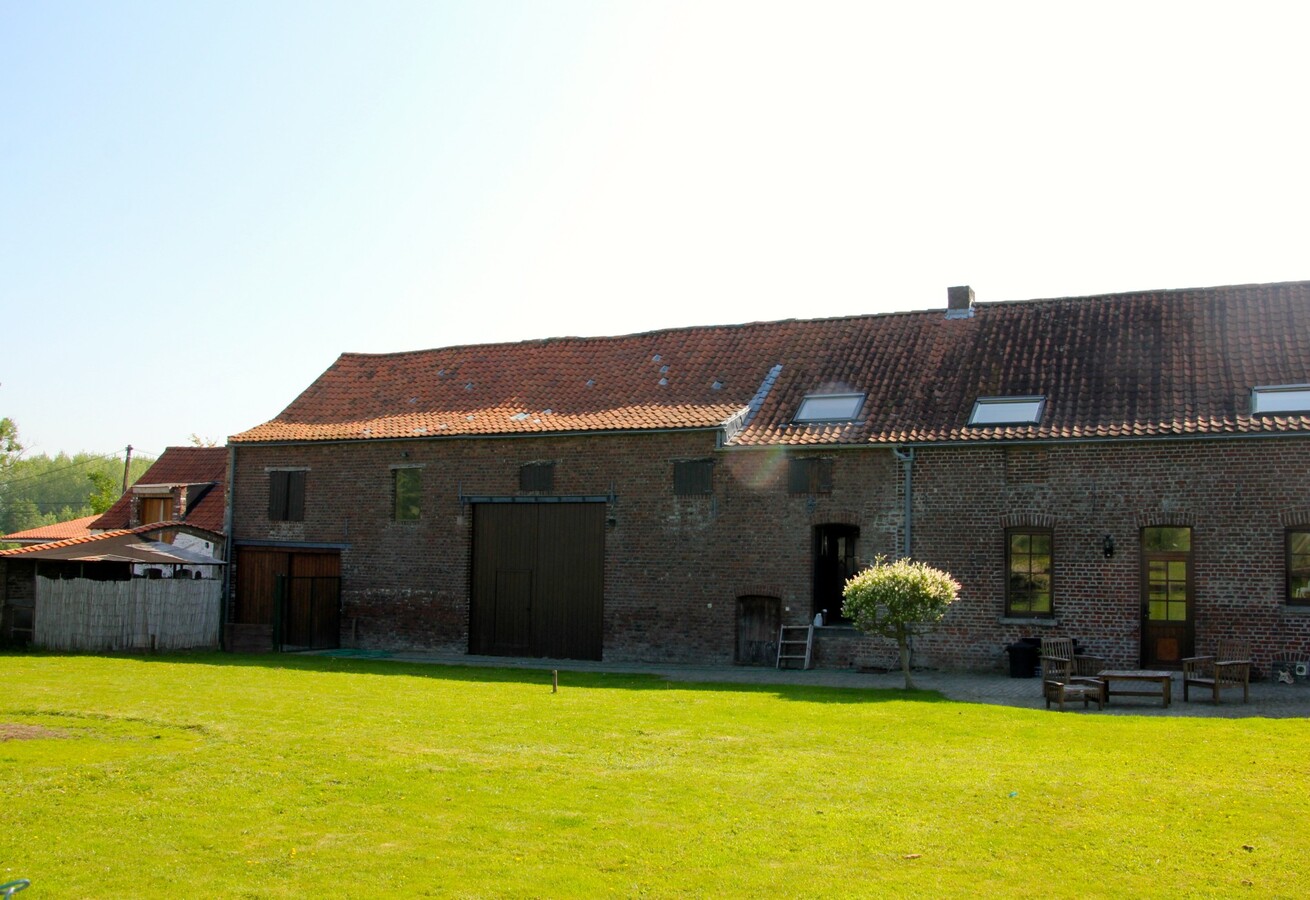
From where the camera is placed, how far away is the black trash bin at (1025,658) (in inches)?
795

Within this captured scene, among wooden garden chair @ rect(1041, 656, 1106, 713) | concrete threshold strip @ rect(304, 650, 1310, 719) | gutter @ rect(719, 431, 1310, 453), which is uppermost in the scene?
gutter @ rect(719, 431, 1310, 453)

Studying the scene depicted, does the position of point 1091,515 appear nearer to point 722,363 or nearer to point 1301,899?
point 722,363

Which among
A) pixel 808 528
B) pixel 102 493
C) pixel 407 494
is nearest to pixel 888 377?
pixel 808 528

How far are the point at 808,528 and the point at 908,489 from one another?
200cm

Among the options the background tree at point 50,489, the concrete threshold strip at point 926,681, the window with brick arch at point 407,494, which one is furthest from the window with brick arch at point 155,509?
the background tree at point 50,489

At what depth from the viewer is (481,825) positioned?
29.3ft

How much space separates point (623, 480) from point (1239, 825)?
16373 mm

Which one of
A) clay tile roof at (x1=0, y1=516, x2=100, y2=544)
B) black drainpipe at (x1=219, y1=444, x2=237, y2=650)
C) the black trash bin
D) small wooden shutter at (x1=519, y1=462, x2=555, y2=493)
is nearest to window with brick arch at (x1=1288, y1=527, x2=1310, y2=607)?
the black trash bin

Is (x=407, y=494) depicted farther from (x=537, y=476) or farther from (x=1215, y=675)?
(x=1215, y=675)

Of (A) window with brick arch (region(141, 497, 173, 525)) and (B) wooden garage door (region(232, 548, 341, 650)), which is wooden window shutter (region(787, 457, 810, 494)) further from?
(A) window with brick arch (region(141, 497, 173, 525))

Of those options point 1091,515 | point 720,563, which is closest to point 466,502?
point 720,563

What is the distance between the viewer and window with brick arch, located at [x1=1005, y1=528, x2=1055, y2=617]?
2081 cm

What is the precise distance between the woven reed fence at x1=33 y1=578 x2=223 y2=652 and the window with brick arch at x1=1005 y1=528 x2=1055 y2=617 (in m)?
17.4

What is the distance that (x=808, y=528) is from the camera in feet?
73.8
